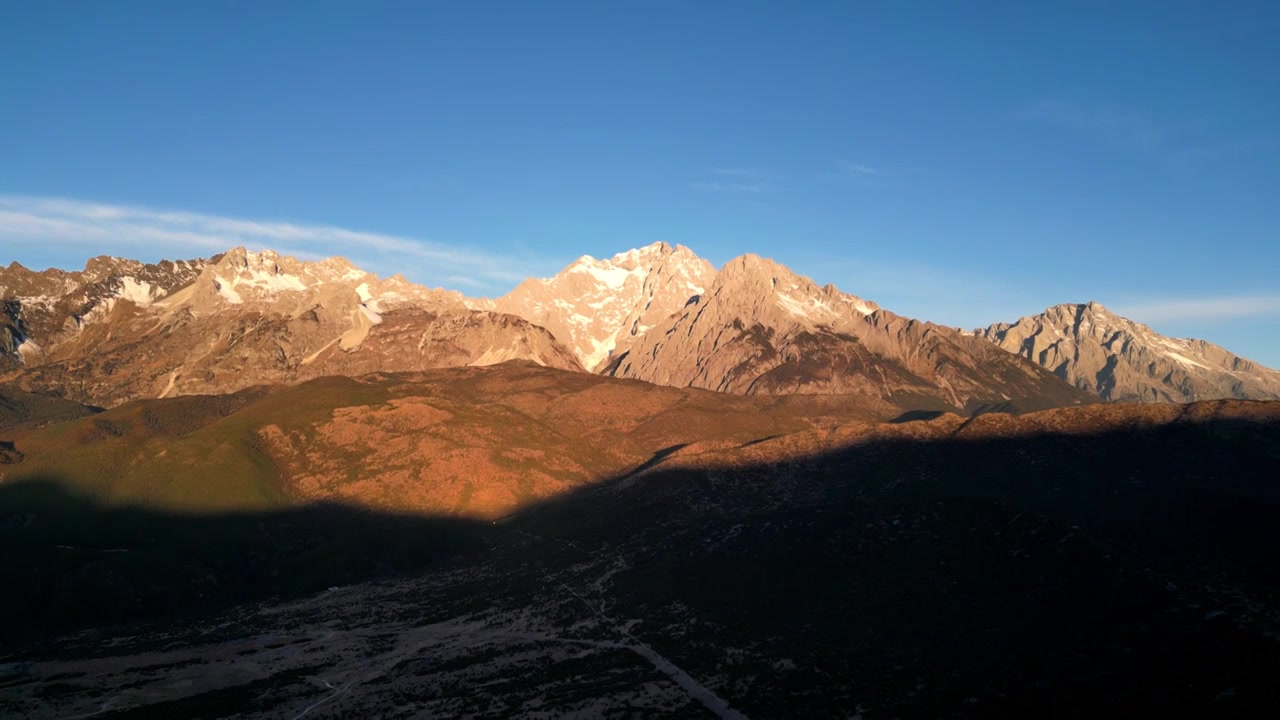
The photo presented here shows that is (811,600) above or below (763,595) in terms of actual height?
above

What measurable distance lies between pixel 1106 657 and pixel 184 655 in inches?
4730

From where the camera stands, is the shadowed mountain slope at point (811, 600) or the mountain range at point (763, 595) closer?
the shadowed mountain slope at point (811, 600)

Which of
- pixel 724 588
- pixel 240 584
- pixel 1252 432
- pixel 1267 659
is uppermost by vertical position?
pixel 1252 432

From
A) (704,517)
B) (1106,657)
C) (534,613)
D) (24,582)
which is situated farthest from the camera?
(704,517)

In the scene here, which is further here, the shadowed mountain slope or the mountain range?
the mountain range

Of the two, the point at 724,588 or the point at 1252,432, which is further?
the point at 1252,432

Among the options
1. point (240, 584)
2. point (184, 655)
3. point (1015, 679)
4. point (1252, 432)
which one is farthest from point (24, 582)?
point (1252, 432)

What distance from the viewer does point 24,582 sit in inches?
6127

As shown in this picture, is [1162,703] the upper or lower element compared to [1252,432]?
lower

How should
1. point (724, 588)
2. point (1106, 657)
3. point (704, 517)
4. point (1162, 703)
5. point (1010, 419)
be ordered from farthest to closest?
point (1010, 419) → point (704, 517) → point (724, 588) → point (1106, 657) → point (1162, 703)

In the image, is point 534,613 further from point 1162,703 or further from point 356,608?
point 1162,703

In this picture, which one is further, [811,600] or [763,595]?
[763,595]

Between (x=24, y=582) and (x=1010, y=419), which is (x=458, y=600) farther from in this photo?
(x=1010, y=419)

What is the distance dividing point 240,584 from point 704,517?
9584 centimetres
